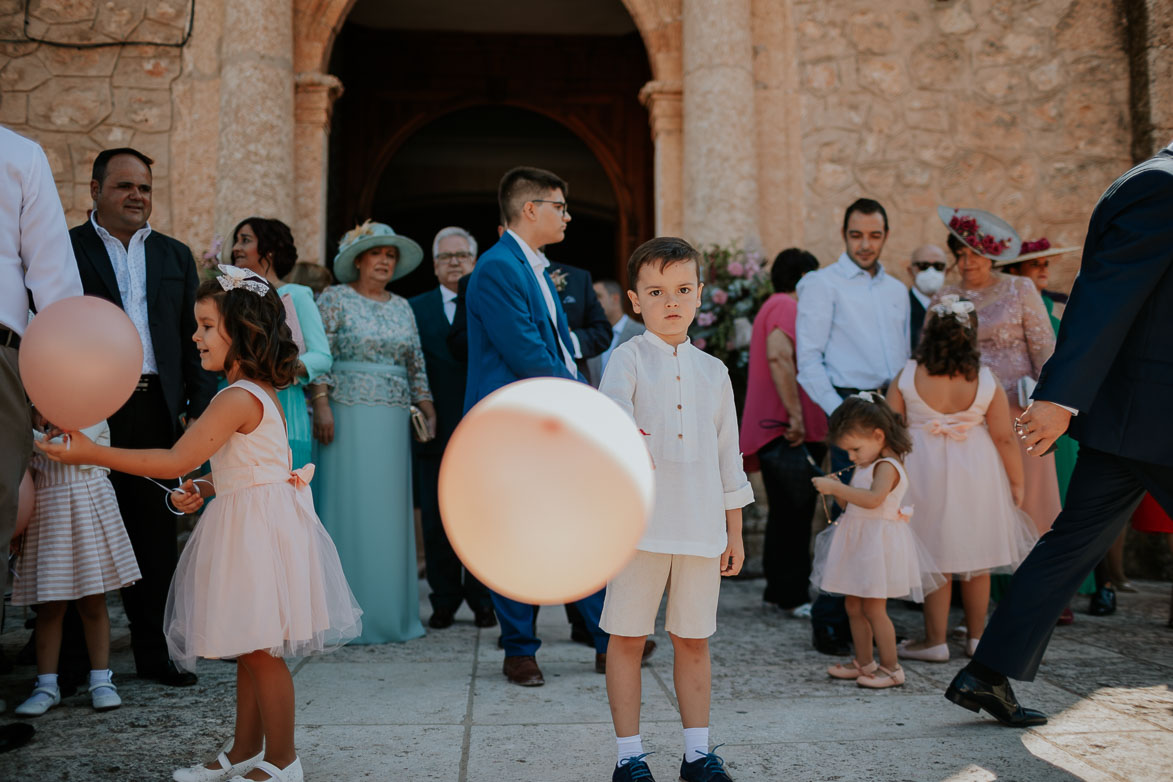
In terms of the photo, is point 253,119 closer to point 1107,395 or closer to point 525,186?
point 525,186

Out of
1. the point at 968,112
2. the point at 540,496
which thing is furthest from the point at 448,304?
the point at 968,112

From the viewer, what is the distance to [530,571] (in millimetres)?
1917

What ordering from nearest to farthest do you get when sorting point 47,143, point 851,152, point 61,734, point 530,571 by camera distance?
point 530,571
point 61,734
point 47,143
point 851,152

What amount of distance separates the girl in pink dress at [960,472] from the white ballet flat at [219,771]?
2.92m

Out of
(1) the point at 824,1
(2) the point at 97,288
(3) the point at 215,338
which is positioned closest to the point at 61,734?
(3) the point at 215,338

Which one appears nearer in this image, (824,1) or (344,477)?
(344,477)

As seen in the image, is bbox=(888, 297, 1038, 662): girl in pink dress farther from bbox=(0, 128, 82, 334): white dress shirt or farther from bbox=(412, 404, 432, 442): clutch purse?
bbox=(0, 128, 82, 334): white dress shirt

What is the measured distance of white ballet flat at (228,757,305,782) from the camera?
8.66 feet

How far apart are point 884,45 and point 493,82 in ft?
15.0

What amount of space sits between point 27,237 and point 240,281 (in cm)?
83

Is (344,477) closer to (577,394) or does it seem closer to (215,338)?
(215,338)

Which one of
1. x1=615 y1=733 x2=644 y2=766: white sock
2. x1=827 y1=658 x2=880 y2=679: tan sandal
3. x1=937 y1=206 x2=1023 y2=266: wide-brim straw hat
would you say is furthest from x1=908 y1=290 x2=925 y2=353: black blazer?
x1=615 y1=733 x2=644 y2=766: white sock

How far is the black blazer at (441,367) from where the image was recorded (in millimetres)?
5602

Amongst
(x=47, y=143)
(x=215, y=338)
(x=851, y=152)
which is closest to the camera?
(x=215, y=338)
